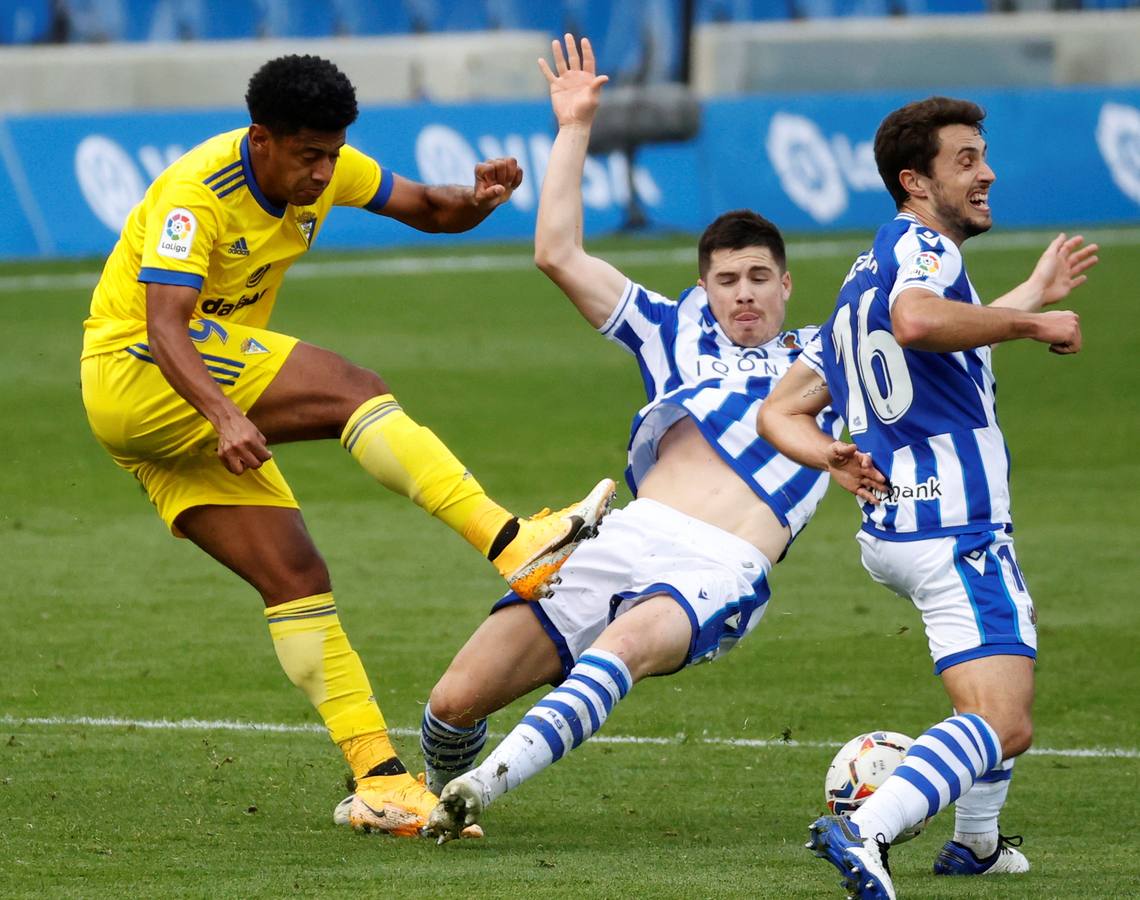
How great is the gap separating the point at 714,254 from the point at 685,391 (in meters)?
0.46

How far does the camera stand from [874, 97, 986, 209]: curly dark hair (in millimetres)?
5059

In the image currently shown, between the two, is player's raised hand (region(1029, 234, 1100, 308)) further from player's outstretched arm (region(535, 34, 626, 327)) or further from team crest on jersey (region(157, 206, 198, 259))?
team crest on jersey (region(157, 206, 198, 259))

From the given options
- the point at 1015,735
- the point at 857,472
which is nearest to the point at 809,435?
the point at 857,472

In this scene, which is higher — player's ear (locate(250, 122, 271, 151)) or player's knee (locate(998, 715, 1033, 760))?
player's ear (locate(250, 122, 271, 151))

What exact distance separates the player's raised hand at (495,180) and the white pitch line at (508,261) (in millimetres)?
11827

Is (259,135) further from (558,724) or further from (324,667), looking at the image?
(558,724)

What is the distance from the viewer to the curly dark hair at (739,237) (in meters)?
6.08

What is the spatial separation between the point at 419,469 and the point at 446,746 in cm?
84

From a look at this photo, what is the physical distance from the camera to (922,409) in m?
4.99

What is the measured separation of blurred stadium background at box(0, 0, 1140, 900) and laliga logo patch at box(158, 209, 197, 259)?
5.25ft

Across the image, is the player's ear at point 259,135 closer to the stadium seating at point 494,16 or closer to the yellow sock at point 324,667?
the yellow sock at point 324,667

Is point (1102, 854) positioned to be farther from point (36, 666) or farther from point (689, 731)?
point (36, 666)

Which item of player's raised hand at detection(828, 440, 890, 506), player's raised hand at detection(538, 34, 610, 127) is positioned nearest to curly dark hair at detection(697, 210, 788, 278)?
player's raised hand at detection(538, 34, 610, 127)

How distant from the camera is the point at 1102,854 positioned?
210 inches
